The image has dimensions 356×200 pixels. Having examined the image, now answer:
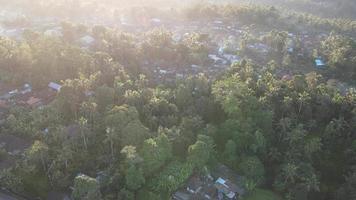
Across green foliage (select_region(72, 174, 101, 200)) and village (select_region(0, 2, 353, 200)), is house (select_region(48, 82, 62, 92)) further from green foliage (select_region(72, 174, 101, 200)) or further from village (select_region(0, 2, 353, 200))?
green foliage (select_region(72, 174, 101, 200))

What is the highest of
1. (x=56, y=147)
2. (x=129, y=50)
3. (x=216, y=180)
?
(x=129, y=50)

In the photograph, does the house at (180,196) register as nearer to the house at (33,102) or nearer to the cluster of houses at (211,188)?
the cluster of houses at (211,188)

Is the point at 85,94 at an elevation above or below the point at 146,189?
above

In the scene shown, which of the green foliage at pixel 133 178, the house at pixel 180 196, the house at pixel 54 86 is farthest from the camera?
the house at pixel 54 86

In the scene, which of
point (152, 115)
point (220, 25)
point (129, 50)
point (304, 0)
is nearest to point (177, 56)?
point (129, 50)

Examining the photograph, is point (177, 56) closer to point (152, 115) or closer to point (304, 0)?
point (152, 115)

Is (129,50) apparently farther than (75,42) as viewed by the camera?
No

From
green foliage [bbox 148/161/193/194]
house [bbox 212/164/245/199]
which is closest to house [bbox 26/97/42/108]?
green foliage [bbox 148/161/193/194]

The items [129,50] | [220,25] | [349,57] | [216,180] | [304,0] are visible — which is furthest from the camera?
[304,0]

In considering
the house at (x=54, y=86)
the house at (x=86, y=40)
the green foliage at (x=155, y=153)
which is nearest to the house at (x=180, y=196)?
the green foliage at (x=155, y=153)
